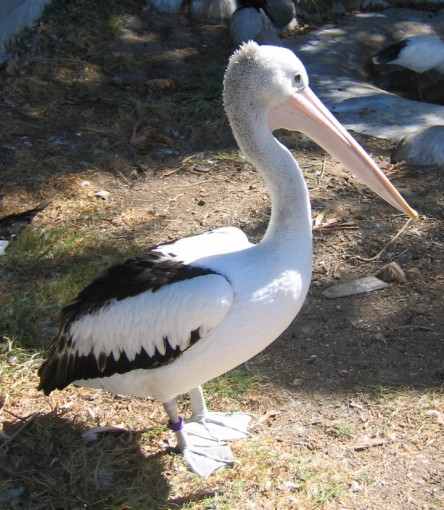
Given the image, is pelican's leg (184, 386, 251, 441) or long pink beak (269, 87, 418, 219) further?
pelican's leg (184, 386, 251, 441)

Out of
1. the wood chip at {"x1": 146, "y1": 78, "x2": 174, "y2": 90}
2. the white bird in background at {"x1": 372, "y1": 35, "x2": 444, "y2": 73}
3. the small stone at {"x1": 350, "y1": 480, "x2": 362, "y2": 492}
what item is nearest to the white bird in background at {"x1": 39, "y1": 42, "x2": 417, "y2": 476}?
the small stone at {"x1": 350, "y1": 480, "x2": 362, "y2": 492}

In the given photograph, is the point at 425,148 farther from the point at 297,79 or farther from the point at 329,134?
the point at 297,79

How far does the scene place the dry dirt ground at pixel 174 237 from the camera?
300cm

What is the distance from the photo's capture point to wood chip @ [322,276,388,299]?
157 inches

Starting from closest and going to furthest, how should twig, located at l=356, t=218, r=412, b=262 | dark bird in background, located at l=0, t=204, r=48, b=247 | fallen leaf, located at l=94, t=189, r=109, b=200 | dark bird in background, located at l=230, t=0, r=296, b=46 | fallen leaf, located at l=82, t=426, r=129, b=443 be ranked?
fallen leaf, located at l=82, t=426, r=129, b=443, twig, located at l=356, t=218, r=412, b=262, dark bird in background, located at l=0, t=204, r=48, b=247, fallen leaf, located at l=94, t=189, r=109, b=200, dark bird in background, located at l=230, t=0, r=296, b=46

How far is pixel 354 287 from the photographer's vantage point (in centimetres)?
403

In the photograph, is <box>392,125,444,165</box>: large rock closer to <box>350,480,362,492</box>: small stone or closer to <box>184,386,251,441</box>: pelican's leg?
<box>184,386,251,441</box>: pelican's leg

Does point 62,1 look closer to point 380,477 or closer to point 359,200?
point 359,200

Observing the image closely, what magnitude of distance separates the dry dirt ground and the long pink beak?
1.00m

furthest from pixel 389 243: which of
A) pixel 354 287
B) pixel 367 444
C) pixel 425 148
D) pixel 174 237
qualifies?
pixel 367 444

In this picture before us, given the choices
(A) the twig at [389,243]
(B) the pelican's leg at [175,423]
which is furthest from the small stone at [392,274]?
(B) the pelican's leg at [175,423]

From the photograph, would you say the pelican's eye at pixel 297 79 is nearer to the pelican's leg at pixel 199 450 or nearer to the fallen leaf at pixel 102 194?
the pelican's leg at pixel 199 450

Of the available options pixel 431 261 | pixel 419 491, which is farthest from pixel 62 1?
pixel 419 491

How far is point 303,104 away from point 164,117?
9.55ft
